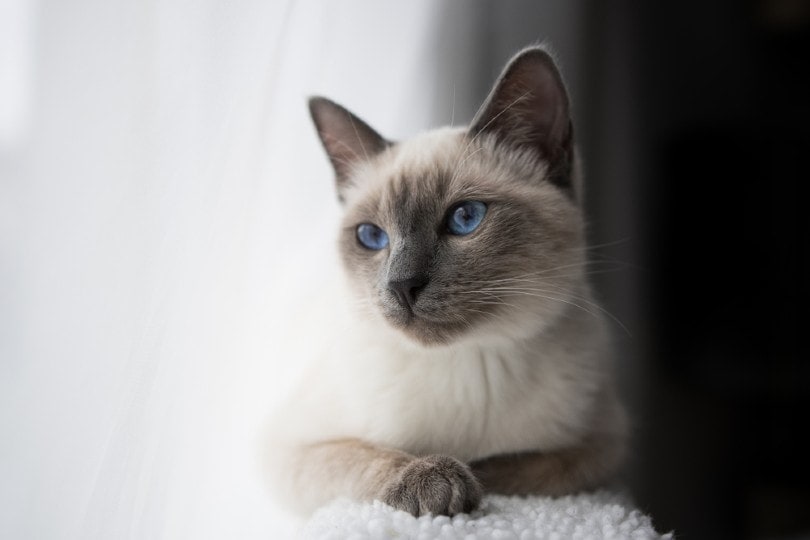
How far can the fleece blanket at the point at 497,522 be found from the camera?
733 millimetres

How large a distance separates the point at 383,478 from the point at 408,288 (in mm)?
254

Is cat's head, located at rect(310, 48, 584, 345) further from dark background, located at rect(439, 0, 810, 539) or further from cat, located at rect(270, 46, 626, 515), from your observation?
dark background, located at rect(439, 0, 810, 539)

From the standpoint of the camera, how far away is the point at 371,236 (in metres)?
1.08

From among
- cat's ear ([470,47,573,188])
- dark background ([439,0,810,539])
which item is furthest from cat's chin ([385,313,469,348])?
dark background ([439,0,810,539])

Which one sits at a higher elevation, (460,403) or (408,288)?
(408,288)

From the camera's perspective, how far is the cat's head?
0.94 metres

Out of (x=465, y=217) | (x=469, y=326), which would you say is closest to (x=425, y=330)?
(x=469, y=326)

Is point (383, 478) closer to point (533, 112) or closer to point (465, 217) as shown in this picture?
point (465, 217)

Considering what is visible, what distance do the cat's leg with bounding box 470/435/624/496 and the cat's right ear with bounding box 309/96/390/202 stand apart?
0.55 meters

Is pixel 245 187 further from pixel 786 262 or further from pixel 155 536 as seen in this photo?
pixel 786 262

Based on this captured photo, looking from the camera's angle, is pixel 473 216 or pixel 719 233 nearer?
pixel 473 216

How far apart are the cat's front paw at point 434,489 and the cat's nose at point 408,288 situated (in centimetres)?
21

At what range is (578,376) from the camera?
107cm

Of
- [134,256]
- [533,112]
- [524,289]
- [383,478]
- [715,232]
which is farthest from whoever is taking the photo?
[715,232]
